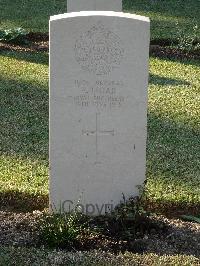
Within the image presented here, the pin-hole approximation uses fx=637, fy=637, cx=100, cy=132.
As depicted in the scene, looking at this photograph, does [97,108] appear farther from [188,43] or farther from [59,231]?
[188,43]

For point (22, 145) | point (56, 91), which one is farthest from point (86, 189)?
point (22, 145)

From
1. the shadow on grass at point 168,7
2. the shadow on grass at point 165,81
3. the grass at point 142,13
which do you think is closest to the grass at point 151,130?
the shadow on grass at point 165,81

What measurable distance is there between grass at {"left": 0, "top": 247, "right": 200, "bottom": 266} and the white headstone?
0.78 meters

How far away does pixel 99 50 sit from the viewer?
5.11m

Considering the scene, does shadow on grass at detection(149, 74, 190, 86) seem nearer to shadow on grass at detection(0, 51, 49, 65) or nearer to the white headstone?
shadow on grass at detection(0, 51, 49, 65)

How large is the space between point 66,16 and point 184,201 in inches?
80.6

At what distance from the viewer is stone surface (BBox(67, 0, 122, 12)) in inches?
385

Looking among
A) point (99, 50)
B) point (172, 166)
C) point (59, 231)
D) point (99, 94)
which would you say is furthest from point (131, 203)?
point (172, 166)

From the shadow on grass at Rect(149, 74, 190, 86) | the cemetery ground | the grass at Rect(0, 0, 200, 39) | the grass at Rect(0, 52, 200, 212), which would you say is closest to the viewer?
the cemetery ground

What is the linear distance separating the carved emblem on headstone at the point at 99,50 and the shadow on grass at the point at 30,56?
20.3 feet

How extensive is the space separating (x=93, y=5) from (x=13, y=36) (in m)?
3.21

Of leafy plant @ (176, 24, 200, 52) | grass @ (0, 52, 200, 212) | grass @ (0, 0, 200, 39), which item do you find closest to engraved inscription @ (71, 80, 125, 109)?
grass @ (0, 52, 200, 212)

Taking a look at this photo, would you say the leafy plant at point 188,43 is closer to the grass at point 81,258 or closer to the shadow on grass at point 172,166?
the shadow on grass at point 172,166

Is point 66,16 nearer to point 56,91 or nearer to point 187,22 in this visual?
point 56,91
